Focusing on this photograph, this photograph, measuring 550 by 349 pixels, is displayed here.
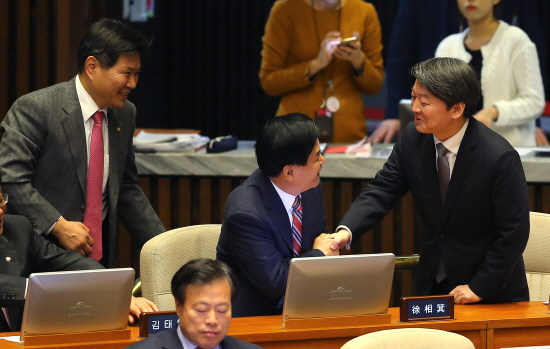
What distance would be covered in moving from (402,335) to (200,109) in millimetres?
5661

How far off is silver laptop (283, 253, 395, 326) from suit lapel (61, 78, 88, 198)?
3.46 ft

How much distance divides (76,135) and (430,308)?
141 centimetres

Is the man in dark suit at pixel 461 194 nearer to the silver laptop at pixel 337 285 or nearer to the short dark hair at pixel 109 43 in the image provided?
the silver laptop at pixel 337 285

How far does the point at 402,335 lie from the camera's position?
2150 mm

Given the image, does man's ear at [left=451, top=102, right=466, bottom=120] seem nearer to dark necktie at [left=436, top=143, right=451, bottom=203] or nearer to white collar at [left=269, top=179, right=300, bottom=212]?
dark necktie at [left=436, top=143, right=451, bottom=203]

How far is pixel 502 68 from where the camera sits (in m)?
4.36

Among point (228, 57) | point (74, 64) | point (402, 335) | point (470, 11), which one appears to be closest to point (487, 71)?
point (470, 11)

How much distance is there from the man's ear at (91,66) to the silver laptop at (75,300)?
41.5 inches

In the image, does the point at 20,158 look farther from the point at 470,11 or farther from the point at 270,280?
the point at 470,11

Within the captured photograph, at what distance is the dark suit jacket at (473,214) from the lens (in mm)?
2611

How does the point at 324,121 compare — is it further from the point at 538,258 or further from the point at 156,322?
the point at 156,322

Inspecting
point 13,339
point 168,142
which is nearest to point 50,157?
point 13,339

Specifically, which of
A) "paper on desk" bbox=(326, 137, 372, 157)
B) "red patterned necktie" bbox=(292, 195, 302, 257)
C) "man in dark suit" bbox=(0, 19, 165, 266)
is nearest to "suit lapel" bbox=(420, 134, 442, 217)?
"red patterned necktie" bbox=(292, 195, 302, 257)

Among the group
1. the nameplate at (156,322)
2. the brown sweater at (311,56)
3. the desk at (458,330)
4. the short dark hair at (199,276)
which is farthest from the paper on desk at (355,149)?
the short dark hair at (199,276)
